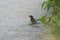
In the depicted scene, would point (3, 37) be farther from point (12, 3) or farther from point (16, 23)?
point (12, 3)

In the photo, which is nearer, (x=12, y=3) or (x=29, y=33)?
(x=29, y=33)

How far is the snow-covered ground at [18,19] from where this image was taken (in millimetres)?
1891

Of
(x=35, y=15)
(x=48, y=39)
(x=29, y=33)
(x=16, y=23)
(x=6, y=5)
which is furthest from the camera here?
(x=6, y=5)

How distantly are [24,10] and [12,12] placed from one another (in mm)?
204

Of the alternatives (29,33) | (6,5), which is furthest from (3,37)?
(6,5)

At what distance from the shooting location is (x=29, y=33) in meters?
1.92

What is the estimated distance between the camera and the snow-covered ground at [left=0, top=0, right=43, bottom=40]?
1891mm

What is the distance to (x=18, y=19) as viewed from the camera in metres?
2.30

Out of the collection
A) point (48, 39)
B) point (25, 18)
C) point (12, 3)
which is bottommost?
point (48, 39)

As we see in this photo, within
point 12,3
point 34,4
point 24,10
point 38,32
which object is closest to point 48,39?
point 38,32

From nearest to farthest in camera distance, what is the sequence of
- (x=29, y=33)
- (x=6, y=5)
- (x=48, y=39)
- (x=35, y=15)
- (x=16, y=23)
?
(x=48, y=39) < (x=29, y=33) < (x=16, y=23) < (x=35, y=15) < (x=6, y=5)

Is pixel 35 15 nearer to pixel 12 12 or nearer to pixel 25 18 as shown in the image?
pixel 25 18

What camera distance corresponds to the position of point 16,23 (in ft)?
7.14

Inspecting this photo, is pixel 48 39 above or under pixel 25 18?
under
